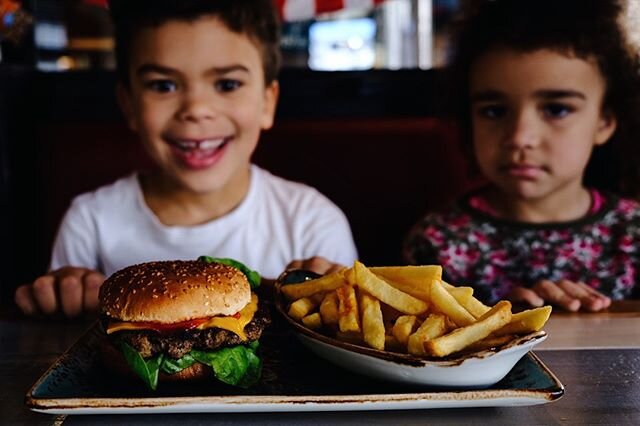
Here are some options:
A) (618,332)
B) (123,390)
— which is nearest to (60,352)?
(123,390)

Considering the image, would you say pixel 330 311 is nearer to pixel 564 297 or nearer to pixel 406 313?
pixel 406 313

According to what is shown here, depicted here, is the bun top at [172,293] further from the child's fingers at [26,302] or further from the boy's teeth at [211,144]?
the boy's teeth at [211,144]

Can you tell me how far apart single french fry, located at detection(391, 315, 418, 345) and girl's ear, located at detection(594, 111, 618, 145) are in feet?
4.93

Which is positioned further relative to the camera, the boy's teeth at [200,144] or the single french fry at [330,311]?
the boy's teeth at [200,144]

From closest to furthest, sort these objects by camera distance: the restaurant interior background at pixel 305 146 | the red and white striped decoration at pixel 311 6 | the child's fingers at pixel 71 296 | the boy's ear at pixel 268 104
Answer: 1. the child's fingers at pixel 71 296
2. the boy's ear at pixel 268 104
3. the restaurant interior background at pixel 305 146
4. the red and white striped decoration at pixel 311 6

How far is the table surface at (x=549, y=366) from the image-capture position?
0.96 meters

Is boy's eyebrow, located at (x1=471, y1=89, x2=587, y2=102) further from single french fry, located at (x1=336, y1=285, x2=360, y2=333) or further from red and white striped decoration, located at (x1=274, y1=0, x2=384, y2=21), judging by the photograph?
red and white striped decoration, located at (x1=274, y1=0, x2=384, y2=21)

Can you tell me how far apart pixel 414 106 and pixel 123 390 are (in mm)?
2031

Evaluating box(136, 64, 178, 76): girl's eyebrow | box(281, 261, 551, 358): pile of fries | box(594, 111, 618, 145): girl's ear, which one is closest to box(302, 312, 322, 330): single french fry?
box(281, 261, 551, 358): pile of fries

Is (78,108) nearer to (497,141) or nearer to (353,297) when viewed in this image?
(497,141)

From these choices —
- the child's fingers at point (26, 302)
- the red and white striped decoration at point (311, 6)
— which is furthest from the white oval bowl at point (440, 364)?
the red and white striped decoration at point (311, 6)

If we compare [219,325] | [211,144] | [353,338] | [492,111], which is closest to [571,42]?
[492,111]

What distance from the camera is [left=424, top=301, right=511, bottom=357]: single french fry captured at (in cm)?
93

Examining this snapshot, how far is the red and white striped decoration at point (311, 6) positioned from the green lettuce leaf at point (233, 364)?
8.52 ft
